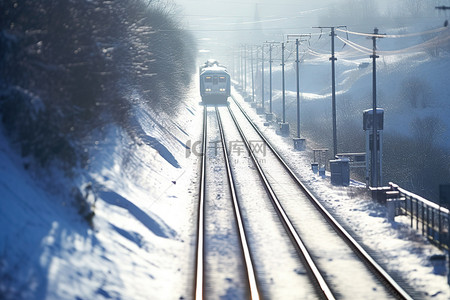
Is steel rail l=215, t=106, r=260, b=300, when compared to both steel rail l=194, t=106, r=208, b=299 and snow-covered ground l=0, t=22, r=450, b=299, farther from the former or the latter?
snow-covered ground l=0, t=22, r=450, b=299

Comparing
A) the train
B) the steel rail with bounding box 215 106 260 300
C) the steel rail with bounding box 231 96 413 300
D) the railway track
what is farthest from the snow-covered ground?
the train

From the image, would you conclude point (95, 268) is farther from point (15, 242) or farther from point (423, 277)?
point (423, 277)

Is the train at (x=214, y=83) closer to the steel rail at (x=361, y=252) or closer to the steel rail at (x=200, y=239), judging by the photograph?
the steel rail at (x=200, y=239)

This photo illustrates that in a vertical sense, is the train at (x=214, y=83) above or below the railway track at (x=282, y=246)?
above

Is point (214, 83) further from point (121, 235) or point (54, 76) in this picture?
point (121, 235)

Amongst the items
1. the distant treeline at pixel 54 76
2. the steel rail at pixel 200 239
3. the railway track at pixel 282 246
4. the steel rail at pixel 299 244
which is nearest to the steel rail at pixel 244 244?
the railway track at pixel 282 246

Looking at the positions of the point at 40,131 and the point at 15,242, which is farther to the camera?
the point at 40,131

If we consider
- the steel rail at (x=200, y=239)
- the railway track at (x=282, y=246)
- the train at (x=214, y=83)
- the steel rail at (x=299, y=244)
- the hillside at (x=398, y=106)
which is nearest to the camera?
the steel rail at (x=299, y=244)

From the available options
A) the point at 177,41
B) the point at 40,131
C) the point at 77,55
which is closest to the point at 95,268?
the point at 40,131

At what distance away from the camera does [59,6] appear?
15102mm

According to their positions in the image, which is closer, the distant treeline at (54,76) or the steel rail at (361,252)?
the steel rail at (361,252)

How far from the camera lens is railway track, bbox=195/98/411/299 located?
11.9 metres

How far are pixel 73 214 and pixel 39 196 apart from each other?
1017mm

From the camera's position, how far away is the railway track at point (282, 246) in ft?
39.1
